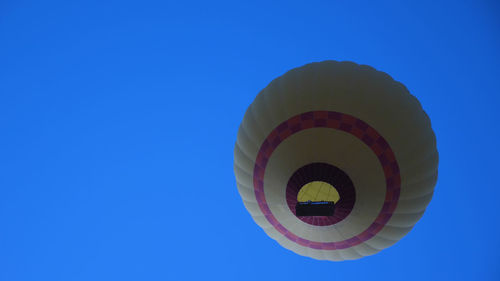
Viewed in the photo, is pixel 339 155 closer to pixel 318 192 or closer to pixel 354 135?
pixel 354 135

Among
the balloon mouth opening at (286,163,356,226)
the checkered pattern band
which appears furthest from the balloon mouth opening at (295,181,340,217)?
the checkered pattern band

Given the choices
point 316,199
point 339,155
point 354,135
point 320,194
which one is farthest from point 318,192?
point 354,135

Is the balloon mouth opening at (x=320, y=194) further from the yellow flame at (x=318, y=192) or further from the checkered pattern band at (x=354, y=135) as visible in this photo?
the checkered pattern band at (x=354, y=135)

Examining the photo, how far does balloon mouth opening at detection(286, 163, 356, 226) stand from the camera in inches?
231

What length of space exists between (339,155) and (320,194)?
1.16 metres

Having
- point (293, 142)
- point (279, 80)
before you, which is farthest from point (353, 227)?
point (279, 80)

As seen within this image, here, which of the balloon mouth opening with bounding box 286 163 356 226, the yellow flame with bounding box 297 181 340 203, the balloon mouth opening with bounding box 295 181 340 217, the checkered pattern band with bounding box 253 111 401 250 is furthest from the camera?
the yellow flame with bounding box 297 181 340 203

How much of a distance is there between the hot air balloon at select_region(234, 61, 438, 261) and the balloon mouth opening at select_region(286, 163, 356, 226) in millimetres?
19

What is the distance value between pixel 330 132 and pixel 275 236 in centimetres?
289

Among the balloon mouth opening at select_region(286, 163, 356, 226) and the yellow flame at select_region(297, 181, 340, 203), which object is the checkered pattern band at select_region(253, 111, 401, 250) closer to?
the balloon mouth opening at select_region(286, 163, 356, 226)

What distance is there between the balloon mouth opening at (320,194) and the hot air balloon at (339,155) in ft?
0.06

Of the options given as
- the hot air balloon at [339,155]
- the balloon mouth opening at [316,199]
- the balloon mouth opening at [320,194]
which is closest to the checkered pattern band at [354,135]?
the hot air balloon at [339,155]

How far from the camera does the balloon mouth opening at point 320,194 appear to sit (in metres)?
5.87

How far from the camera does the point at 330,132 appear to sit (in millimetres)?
5652
